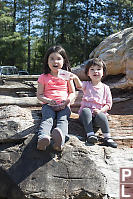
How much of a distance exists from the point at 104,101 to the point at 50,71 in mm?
782

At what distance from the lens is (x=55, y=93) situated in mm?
2826

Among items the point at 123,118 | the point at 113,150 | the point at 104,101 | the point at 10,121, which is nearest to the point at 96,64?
the point at 104,101

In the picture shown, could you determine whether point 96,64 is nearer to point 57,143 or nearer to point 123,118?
point 123,118

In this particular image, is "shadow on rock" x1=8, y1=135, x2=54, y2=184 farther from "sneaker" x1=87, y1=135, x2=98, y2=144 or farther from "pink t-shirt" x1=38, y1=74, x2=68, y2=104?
"pink t-shirt" x1=38, y1=74, x2=68, y2=104

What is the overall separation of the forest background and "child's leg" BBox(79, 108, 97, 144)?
13771 millimetres

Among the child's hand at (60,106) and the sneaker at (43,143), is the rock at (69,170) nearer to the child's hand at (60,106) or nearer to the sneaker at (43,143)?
the sneaker at (43,143)

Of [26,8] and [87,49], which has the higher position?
[26,8]

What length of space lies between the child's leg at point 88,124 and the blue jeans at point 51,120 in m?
0.19

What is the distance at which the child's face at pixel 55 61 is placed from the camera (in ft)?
9.24

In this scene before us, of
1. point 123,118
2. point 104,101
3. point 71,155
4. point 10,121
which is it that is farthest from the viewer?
point 123,118

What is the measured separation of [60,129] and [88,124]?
0.41 m

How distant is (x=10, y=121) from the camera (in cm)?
271

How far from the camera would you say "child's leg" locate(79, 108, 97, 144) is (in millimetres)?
2559

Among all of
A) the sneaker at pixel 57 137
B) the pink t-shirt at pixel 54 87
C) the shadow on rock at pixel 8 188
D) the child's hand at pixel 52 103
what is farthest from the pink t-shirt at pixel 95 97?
the shadow on rock at pixel 8 188
